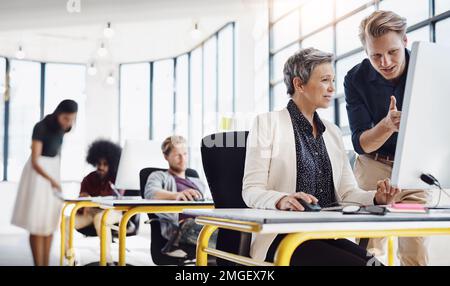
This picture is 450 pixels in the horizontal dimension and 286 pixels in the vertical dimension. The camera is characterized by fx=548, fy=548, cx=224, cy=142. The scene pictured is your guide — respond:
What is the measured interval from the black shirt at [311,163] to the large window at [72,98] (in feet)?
3.71

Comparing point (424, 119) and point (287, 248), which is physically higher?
point (424, 119)

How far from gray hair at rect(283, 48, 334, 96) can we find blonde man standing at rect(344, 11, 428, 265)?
160 millimetres

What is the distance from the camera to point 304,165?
164cm

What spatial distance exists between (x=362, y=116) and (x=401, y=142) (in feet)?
2.70

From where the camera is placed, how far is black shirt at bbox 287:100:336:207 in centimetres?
164

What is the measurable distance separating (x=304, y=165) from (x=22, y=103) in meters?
1.40

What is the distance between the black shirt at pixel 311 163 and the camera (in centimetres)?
164

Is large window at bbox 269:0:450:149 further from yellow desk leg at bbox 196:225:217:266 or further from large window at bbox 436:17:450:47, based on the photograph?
yellow desk leg at bbox 196:225:217:266

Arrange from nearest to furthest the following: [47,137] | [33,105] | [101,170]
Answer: [47,137], [33,105], [101,170]

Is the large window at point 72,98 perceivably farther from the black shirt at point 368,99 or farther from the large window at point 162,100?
the black shirt at point 368,99

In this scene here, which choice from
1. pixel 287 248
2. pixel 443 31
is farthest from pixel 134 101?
pixel 287 248

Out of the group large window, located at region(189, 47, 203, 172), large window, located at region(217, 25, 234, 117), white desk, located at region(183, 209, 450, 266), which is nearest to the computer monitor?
white desk, located at region(183, 209, 450, 266)

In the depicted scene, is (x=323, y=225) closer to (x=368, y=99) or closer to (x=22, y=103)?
(x=368, y=99)

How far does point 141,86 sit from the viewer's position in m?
2.86
